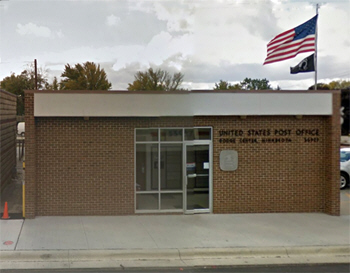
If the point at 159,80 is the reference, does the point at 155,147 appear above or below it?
below

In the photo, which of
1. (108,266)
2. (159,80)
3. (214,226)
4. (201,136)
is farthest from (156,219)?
(159,80)

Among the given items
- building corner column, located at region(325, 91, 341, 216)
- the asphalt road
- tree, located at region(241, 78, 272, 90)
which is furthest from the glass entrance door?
tree, located at region(241, 78, 272, 90)

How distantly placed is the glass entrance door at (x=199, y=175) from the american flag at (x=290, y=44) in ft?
8.20

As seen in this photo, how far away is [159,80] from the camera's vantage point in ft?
17.1

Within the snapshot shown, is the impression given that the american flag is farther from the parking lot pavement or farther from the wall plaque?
the parking lot pavement

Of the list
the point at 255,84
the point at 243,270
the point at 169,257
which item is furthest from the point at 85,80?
the point at 255,84

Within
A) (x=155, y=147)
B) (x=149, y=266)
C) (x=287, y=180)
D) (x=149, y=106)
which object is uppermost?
(x=149, y=106)

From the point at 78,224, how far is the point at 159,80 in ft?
13.1

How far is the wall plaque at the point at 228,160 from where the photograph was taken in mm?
8656

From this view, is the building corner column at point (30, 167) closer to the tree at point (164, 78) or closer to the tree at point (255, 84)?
the tree at point (164, 78)

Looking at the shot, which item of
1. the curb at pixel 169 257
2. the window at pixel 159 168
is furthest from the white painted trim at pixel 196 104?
the curb at pixel 169 257

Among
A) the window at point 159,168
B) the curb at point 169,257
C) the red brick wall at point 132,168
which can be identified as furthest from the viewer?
the window at point 159,168

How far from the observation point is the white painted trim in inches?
312

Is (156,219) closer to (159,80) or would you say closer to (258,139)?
(258,139)
